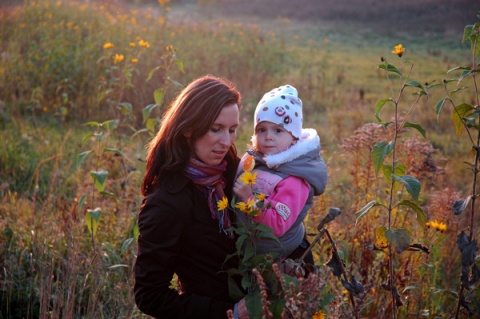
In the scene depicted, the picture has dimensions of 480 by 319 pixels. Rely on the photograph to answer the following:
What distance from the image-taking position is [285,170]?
221 cm

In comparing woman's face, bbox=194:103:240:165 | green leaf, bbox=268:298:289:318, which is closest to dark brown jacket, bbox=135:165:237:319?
woman's face, bbox=194:103:240:165

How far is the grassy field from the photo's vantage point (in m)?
2.66

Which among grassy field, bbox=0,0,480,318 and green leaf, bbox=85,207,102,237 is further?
green leaf, bbox=85,207,102,237

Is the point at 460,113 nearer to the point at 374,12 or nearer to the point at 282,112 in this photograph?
the point at 282,112

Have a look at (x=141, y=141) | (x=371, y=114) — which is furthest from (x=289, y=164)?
(x=371, y=114)

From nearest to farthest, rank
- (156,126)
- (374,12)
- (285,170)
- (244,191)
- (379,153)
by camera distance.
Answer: (244,191) < (379,153) < (285,170) < (156,126) < (374,12)

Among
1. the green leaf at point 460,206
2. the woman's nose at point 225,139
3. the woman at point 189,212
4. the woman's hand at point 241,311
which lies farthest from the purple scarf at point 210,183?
the green leaf at point 460,206

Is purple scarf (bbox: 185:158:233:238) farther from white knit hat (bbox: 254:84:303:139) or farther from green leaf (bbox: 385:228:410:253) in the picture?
green leaf (bbox: 385:228:410:253)

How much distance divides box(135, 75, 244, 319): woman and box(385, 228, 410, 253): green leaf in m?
0.61

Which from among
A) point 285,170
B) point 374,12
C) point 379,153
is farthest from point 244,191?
point 374,12

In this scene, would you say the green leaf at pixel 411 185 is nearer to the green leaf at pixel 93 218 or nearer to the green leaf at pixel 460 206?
the green leaf at pixel 460 206

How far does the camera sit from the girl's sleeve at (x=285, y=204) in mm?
2043

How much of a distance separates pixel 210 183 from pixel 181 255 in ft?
0.97

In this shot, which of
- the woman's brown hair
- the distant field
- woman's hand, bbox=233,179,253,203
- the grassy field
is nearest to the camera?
woman's hand, bbox=233,179,253,203
